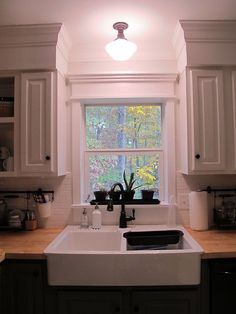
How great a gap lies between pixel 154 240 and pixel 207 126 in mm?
986

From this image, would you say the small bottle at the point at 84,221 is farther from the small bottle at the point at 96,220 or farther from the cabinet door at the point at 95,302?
the cabinet door at the point at 95,302

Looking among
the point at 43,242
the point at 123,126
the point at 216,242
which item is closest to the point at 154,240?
the point at 216,242

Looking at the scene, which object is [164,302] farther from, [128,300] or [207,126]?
[207,126]

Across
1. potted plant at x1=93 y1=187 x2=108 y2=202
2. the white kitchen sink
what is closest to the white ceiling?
potted plant at x1=93 y1=187 x2=108 y2=202

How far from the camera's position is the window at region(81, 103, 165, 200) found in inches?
97.1

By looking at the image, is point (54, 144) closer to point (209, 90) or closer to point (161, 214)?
point (161, 214)

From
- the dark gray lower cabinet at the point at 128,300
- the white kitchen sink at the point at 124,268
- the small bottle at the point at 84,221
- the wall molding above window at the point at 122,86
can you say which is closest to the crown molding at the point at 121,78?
the wall molding above window at the point at 122,86

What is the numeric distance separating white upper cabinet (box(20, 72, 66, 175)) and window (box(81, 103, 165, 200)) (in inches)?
18.0

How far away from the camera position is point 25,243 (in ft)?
6.13

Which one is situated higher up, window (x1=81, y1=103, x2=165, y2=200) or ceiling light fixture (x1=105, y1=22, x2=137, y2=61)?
ceiling light fixture (x1=105, y1=22, x2=137, y2=61)

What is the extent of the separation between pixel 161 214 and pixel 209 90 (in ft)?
3.65

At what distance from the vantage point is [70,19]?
1932 mm

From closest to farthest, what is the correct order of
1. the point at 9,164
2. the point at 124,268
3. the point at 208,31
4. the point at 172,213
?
1. the point at 124,268
2. the point at 208,31
3. the point at 9,164
4. the point at 172,213

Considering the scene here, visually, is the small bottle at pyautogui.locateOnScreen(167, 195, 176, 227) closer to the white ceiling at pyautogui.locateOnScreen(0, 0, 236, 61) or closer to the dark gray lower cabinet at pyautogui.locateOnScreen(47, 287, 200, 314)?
the dark gray lower cabinet at pyautogui.locateOnScreen(47, 287, 200, 314)
